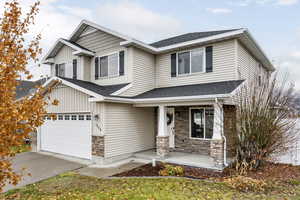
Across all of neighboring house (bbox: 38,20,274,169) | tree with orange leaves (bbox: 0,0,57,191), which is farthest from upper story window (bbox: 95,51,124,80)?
tree with orange leaves (bbox: 0,0,57,191)

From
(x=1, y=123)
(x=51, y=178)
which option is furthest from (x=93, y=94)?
(x=1, y=123)

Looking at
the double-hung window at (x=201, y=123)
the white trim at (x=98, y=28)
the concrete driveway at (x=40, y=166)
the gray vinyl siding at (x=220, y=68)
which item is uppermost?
the white trim at (x=98, y=28)

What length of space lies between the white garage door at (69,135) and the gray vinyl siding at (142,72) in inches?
102

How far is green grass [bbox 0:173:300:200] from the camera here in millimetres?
5082

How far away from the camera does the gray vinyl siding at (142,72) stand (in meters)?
10.4

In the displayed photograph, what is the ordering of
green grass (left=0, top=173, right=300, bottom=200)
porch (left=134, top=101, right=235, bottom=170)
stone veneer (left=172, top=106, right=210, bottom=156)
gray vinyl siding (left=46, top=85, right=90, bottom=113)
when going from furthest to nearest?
stone veneer (left=172, top=106, right=210, bottom=156), gray vinyl siding (left=46, top=85, right=90, bottom=113), porch (left=134, top=101, right=235, bottom=170), green grass (left=0, top=173, right=300, bottom=200)

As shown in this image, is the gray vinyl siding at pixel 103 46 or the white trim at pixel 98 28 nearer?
the white trim at pixel 98 28

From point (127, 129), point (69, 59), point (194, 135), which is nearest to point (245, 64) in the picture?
point (194, 135)

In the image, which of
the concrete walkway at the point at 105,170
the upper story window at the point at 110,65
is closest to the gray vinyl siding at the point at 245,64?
the upper story window at the point at 110,65

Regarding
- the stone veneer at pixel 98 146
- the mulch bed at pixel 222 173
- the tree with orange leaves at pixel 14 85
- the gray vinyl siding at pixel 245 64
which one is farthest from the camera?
the gray vinyl siding at pixel 245 64

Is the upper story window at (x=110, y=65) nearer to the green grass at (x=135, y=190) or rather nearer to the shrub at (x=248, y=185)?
the green grass at (x=135, y=190)

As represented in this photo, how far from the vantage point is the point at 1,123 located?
310 centimetres

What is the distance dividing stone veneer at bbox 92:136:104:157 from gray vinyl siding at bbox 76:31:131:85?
3.37 m

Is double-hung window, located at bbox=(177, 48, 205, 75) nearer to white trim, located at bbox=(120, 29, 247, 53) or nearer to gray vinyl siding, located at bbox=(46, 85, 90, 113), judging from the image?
white trim, located at bbox=(120, 29, 247, 53)
